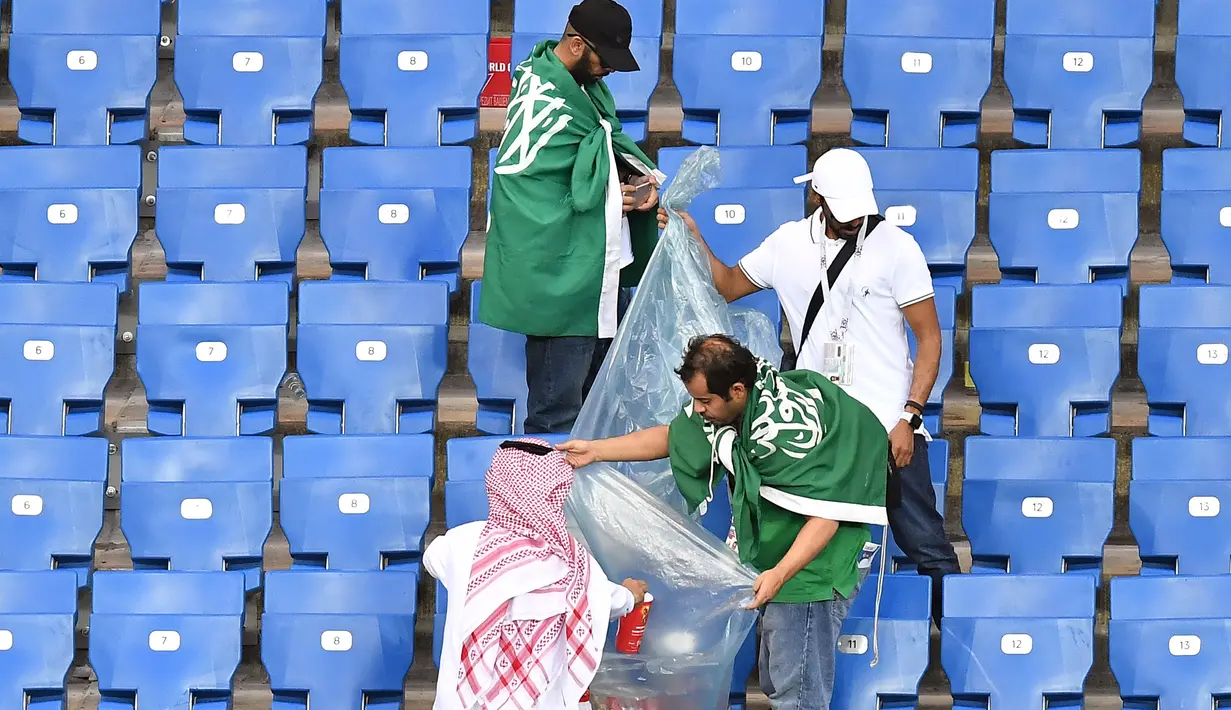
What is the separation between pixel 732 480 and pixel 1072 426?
1.67 metres

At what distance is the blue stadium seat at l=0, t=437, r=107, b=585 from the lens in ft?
14.4

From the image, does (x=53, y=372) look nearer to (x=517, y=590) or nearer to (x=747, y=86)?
(x=517, y=590)

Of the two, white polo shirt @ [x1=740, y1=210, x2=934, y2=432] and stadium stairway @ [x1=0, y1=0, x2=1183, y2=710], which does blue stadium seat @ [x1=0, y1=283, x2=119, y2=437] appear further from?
white polo shirt @ [x1=740, y1=210, x2=934, y2=432]

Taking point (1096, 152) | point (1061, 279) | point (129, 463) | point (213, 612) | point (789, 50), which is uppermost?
point (789, 50)

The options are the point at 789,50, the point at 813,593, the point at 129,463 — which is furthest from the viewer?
the point at 789,50

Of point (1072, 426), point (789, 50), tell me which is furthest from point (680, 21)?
point (1072, 426)

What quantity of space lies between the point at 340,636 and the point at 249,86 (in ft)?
7.04

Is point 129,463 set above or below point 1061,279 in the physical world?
below

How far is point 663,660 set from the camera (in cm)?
350

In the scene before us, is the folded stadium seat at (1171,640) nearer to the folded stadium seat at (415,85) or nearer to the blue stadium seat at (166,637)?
the blue stadium seat at (166,637)

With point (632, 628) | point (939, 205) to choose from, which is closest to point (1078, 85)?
point (939, 205)

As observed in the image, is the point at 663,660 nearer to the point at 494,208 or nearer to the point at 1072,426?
the point at 494,208

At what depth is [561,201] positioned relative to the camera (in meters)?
3.94

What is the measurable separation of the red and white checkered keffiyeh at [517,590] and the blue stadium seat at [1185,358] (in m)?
2.25
